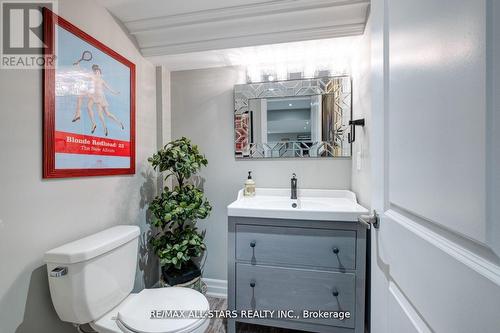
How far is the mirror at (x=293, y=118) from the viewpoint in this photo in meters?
1.68

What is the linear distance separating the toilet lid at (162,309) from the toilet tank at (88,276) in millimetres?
119

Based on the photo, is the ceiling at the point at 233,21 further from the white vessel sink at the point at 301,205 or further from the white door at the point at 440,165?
the white vessel sink at the point at 301,205

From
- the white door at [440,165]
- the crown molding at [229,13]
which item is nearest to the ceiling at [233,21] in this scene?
the crown molding at [229,13]

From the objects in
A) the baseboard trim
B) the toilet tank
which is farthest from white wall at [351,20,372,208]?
the toilet tank

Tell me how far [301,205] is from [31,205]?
1513 mm

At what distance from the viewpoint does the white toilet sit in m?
0.95

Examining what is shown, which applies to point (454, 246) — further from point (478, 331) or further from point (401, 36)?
Answer: point (401, 36)

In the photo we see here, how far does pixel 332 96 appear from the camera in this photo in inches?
66.5

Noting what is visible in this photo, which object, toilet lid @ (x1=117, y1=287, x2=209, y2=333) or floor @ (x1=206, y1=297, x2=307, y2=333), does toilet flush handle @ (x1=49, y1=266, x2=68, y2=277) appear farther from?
floor @ (x1=206, y1=297, x2=307, y2=333)

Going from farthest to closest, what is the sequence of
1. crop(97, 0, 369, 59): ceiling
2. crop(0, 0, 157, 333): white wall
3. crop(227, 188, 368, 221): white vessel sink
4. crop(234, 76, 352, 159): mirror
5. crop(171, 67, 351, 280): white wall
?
crop(171, 67, 351, 280): white wall
crop(234, 76, 352, 159): mirror
crop(97, 0, 369, 59): ceiling
crop(227, 188, 368, 221): white vessel sink
crop(0, 0, 157, 333): white wall

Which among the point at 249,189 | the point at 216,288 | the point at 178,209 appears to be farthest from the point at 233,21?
the point at 216,288

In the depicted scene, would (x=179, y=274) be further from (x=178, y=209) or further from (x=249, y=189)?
(x=249, y=189)

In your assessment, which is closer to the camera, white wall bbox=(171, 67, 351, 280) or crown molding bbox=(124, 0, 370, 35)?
crown molding bbox=(124, 0, 370, 35)

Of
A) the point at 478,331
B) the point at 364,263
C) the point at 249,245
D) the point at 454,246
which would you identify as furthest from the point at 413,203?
the point at 249,245
